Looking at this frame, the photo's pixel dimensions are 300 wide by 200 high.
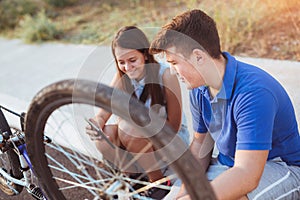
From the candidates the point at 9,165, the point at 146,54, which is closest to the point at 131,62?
the point at 146,54

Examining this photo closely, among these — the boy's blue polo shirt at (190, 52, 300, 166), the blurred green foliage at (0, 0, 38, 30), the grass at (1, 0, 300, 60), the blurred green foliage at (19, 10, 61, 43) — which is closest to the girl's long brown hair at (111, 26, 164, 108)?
the boy's blue polo shirt at (190, 52, 300, 166)

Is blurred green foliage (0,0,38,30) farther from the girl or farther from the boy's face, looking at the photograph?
the boy's face

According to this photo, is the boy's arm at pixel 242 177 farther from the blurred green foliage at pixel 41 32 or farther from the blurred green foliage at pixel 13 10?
the blurred green foliage at pixel 13 10

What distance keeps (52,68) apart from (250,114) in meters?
3.40

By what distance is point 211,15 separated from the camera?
4562 mm

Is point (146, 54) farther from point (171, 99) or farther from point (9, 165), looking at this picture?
point (9, 165)

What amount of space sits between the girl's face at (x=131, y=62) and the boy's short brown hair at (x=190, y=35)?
64 cm

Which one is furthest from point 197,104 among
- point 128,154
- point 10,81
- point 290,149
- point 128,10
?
point 128,10

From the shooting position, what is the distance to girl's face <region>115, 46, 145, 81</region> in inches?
93.6

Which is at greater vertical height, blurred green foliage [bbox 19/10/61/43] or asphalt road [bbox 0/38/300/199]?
blurred green foliage [bbox 19/10/61/43]

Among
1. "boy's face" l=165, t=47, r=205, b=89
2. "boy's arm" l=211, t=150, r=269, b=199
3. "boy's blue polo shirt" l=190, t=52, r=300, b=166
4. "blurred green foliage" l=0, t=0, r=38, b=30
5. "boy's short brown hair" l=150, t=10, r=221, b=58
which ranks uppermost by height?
"blurred green foliage" l=0, t=0, r=38, b=30

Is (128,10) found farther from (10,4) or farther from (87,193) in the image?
(87,193)

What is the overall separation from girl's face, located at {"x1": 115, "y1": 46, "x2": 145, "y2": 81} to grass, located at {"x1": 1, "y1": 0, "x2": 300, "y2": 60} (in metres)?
1.67

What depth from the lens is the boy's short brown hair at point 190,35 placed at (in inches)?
66.4
